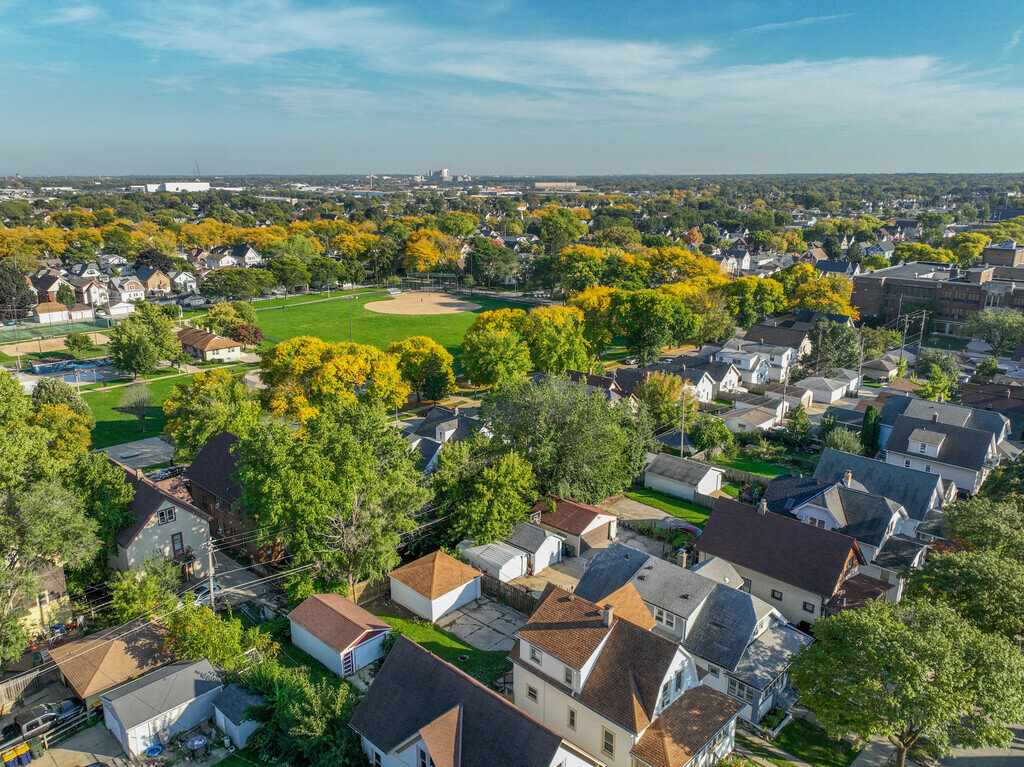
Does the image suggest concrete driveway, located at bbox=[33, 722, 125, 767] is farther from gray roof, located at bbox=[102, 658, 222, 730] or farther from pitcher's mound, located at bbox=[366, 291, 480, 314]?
pitcher's mound, located at bbox=[366, 291, 480, 314]

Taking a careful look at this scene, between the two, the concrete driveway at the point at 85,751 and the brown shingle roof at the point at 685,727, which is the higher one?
the brown shingle roof at the point at 685,727

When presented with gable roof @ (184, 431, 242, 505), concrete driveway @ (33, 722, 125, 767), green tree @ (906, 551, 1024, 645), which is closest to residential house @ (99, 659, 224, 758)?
concrete driveway @ (33, 722, 125, 767)

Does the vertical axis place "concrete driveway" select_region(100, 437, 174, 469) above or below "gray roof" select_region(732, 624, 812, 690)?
below

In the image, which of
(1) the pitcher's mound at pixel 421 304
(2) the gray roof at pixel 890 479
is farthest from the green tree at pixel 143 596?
(1) the pitcher's mound at pixel 421 304

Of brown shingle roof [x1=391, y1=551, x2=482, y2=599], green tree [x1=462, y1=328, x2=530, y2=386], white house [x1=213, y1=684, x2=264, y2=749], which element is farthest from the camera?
green tree [x1=462, y1=328, x2=530, y2=386]

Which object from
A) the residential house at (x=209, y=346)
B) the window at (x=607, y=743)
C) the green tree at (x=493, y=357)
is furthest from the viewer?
the residential house at (x=209, y=346)

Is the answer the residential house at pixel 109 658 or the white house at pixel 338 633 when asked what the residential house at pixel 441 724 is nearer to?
the white house at pixel 338 633

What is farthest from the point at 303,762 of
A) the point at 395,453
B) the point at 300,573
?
the point at 395,453
